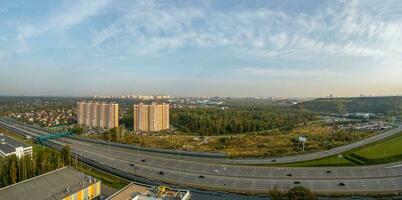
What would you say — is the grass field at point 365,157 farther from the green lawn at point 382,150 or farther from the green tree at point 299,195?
the green tree at point 299,195

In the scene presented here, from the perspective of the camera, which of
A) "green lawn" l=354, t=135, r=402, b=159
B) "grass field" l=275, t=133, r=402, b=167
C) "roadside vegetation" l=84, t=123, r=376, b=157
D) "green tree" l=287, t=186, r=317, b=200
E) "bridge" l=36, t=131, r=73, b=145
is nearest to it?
"green tree" l=287, t=186, r=317, b=200

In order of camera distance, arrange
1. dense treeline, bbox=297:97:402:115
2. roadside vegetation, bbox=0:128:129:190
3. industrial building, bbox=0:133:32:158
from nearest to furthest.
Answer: roadside vegetation, bbox=0:128:129:190
industrial building, bbox=0:133:32:158
dense treeline, bbox=297:97:402:115

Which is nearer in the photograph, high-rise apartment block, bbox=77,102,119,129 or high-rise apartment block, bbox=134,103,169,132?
high-rise apartment block, bbox=134,103,169,132

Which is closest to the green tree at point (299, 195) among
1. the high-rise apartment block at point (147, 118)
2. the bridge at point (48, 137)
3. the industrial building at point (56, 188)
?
the industrial building at point (56, 188)

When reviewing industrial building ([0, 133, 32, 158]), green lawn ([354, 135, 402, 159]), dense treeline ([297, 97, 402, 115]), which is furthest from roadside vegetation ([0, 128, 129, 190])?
dense treeline ([297, 97, 402, 115])

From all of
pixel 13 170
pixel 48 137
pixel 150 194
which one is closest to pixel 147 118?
pixel 48 137

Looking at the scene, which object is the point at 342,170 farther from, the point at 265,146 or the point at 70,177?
the point at 70,177

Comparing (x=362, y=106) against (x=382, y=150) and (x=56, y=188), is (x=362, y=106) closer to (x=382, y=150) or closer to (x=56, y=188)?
(x=382, y=150)

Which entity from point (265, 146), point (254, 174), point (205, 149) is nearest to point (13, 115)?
point (205, 149)

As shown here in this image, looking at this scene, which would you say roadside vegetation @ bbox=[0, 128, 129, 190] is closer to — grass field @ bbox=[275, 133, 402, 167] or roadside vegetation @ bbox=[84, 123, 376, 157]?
A: roadside vegetation @ bbox=[84, 123, 376, 157]
